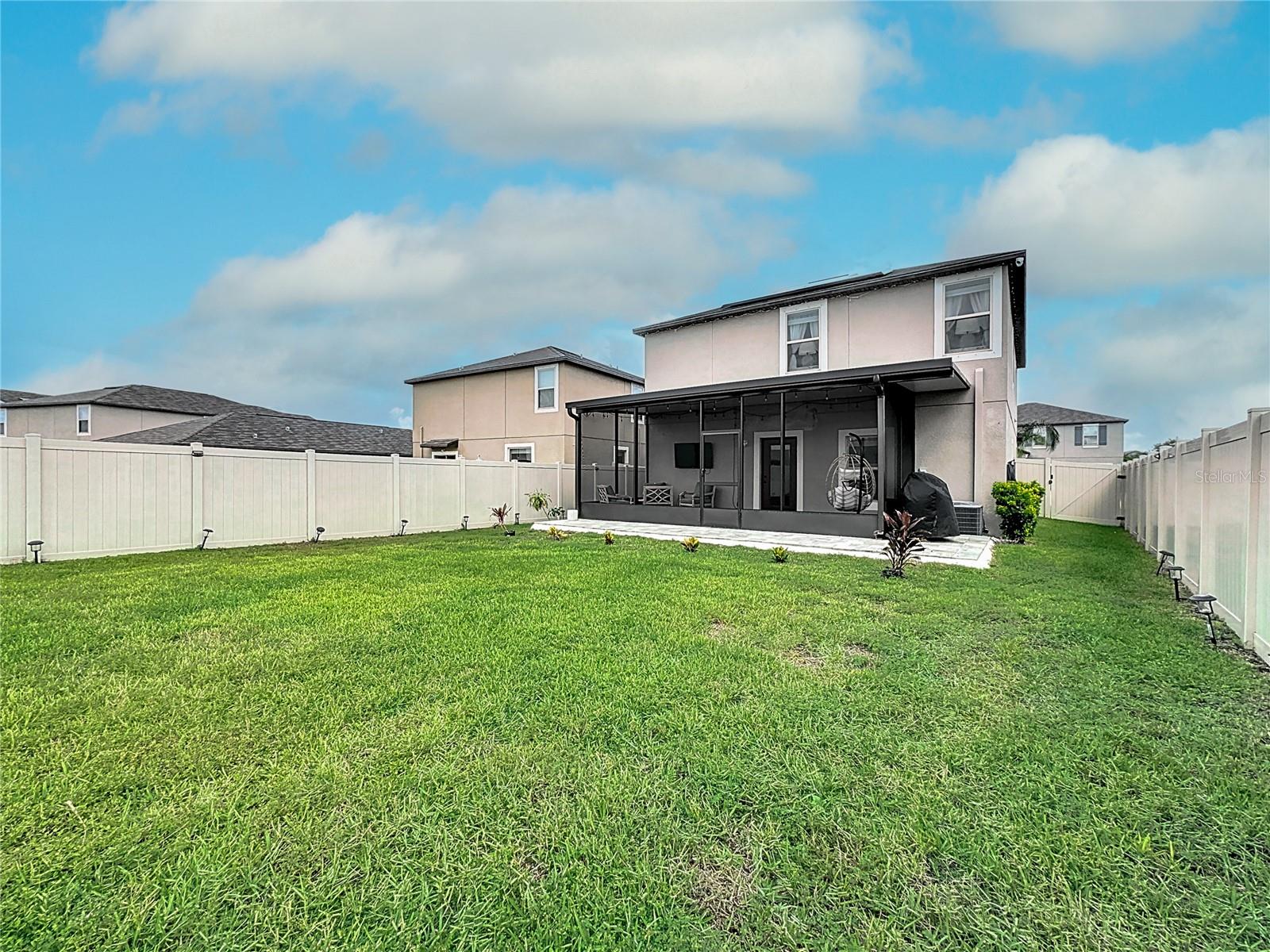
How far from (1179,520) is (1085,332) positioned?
18239mm

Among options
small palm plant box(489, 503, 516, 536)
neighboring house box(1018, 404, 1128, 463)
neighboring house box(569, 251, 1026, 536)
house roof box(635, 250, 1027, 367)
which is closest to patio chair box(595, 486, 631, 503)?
neighboring house box(569, 251, 1026, 536)

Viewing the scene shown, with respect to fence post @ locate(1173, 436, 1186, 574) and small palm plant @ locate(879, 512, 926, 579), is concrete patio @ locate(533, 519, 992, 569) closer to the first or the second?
small palm plant @ locate(879, 512, 926, 579)

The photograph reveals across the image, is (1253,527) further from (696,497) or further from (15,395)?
(15,395)

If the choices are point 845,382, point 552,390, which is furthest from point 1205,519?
point 552,390

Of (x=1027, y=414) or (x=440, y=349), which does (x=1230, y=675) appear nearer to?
(x=440, y=349)

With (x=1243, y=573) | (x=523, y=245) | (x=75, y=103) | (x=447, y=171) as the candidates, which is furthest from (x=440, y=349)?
(x=1243, y=573)

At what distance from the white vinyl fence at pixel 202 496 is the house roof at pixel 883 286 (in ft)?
25.4

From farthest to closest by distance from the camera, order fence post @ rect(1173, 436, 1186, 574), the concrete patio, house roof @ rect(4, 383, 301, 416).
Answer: house roof @ rect(4, 383, 301, 416) < the concrete patio < fence post @ rect(1173, 436, 1186, 574)

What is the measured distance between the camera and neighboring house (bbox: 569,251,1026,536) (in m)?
12.2

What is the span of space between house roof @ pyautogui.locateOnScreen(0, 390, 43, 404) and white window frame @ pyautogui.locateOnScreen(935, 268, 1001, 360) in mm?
40596

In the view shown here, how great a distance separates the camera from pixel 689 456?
1712cm

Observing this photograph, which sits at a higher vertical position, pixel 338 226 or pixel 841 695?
pixel 338 226

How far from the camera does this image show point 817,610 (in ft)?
18.4

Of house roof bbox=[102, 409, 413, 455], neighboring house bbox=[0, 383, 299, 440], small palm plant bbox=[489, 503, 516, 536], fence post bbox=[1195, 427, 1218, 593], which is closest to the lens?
fence post bbox=[1195, 427, 1218, 593]
